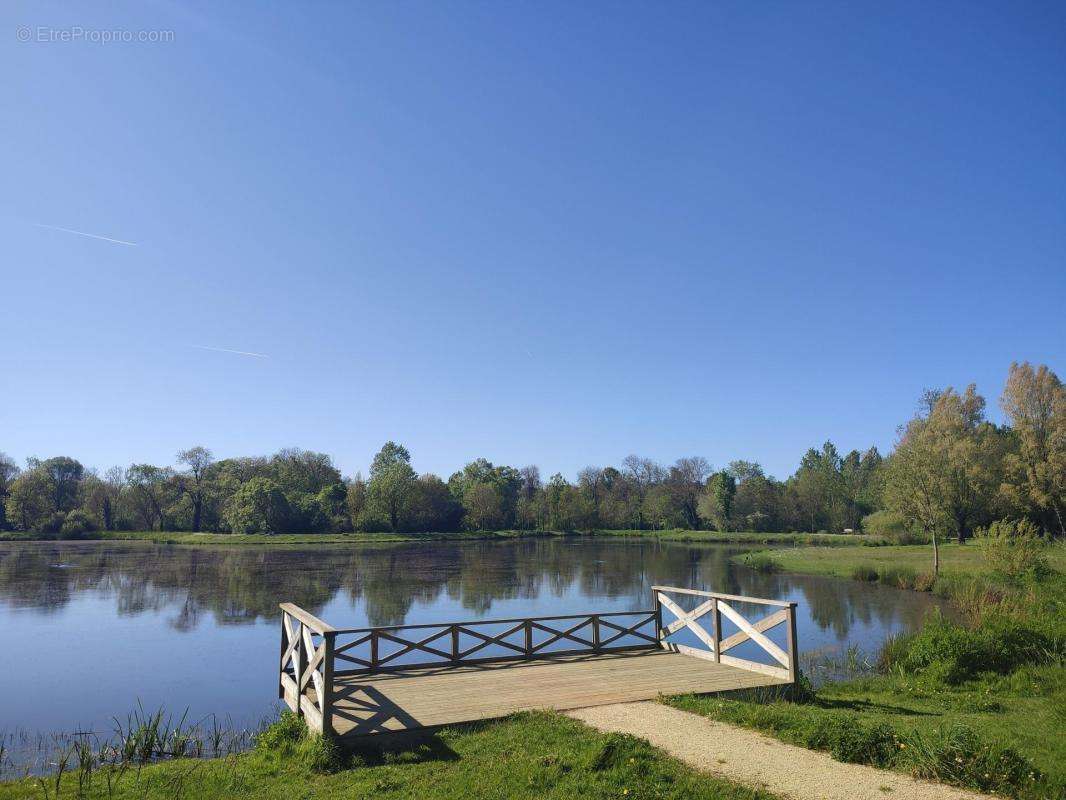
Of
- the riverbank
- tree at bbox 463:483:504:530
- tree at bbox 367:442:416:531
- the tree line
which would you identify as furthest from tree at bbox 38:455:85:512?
tree at bbox 463:483:504:530

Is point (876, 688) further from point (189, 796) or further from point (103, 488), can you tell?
point (103, 488)

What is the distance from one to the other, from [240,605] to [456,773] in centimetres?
2522

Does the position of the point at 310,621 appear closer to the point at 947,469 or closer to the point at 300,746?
the point at 300,746

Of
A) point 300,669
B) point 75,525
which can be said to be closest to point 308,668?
point 300,669

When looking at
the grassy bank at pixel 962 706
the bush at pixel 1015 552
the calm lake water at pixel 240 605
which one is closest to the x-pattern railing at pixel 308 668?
the calm lake water at pixel 240 605

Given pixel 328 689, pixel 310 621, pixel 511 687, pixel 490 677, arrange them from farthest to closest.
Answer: pixel 490 677
pixel 511 687
pixel 310 621
pixel 328 689

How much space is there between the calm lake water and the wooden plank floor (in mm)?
4533

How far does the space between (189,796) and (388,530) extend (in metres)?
82.8

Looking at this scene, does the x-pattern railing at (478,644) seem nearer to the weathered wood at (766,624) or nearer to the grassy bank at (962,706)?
the weathered wood at (766,624)

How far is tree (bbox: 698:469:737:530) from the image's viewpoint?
93.2 m

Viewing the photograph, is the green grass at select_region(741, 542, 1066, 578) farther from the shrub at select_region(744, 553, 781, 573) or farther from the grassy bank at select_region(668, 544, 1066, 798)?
the grassy bank at select_region(668, 544, 1066, 798)

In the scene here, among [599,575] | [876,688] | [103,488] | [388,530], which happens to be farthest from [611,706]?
[103,488]

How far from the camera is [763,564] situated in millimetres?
45812

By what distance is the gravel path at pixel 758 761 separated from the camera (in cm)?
677
